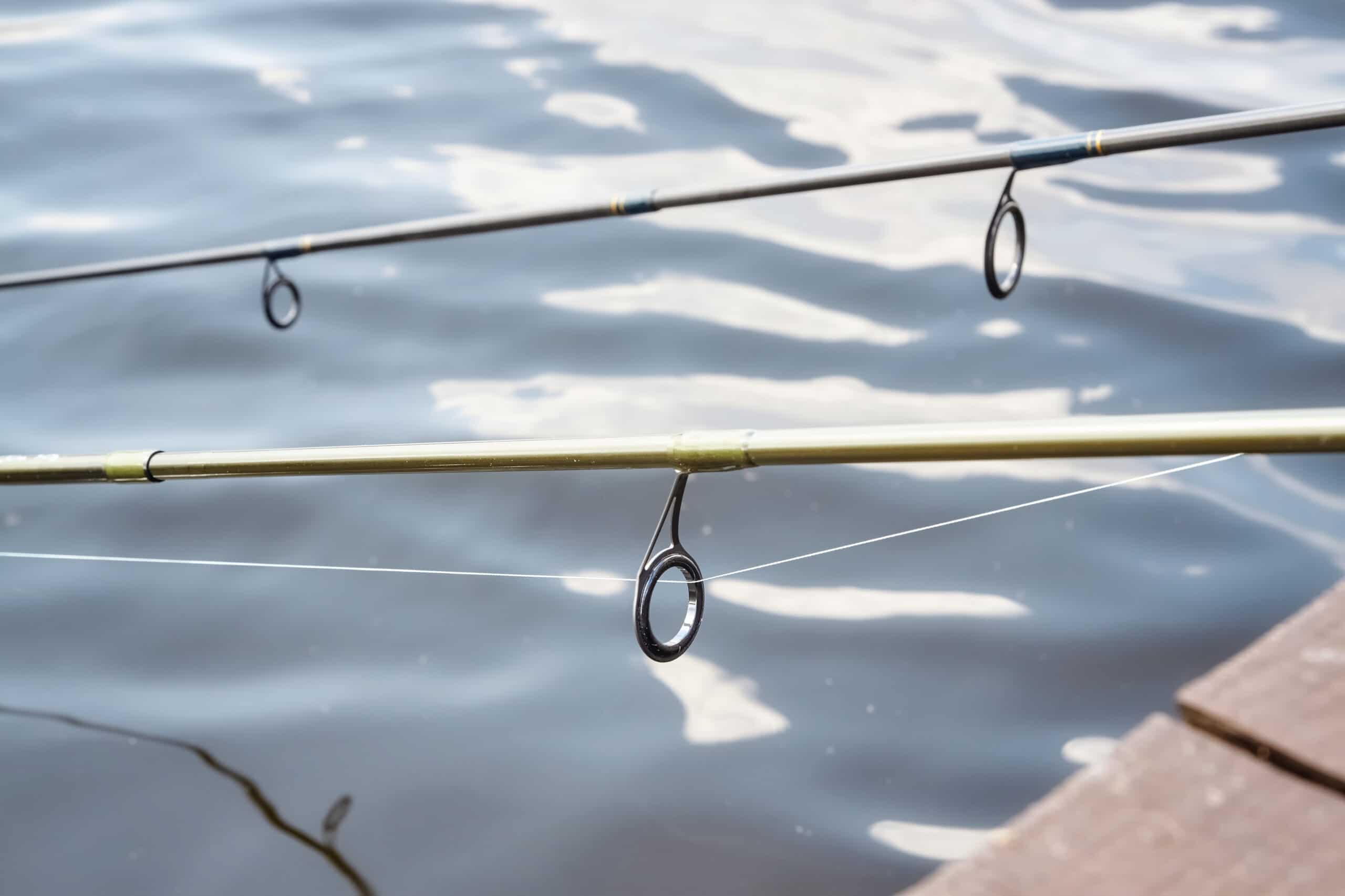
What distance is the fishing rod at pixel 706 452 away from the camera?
1.10 meters

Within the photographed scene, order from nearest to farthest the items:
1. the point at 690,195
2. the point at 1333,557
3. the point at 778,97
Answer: the point at 690,195
the point at 1333,557
the point at 778,97

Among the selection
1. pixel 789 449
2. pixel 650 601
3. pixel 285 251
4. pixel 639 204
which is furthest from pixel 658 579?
pixel 285 251

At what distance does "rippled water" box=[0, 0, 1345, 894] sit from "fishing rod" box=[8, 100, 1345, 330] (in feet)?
2.51

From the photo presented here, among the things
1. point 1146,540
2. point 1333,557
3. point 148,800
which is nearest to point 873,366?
point 1146,540

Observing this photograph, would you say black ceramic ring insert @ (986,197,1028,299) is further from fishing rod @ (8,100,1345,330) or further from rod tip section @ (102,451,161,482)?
rod tip section @ (102,451,161,482)

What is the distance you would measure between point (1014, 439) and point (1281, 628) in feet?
1.64

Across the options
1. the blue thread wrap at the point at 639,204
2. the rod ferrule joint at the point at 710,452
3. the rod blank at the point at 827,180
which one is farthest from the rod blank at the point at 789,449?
the blue thread wrap at the point at 639,204

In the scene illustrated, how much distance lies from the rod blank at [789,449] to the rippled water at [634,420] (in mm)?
1106

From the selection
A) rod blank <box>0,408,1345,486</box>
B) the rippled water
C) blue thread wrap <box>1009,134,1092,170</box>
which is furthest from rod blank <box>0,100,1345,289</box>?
rod blank <box>0,408,1345,486</box>

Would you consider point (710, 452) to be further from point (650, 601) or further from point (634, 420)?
point (634, 420)

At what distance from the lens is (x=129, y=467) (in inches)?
89.2

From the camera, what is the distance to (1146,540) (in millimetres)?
3418

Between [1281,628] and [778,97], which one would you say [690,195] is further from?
[778,97]

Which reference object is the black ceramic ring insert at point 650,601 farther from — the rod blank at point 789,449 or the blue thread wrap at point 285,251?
the blue thread wrap at point 285,251
